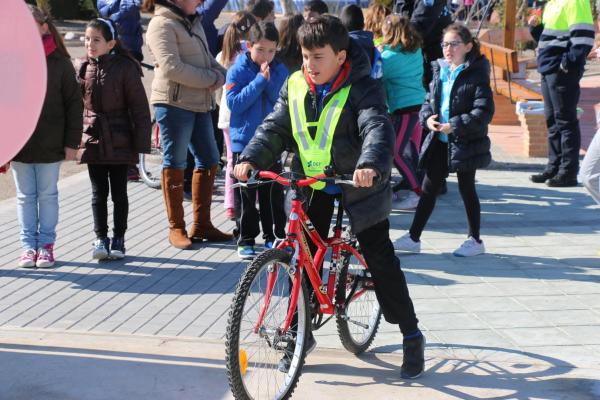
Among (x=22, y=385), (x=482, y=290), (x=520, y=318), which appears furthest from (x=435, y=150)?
(x=22, y=385)

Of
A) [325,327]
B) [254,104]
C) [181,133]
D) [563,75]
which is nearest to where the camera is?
[325,327]

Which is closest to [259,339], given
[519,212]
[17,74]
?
[17,74]

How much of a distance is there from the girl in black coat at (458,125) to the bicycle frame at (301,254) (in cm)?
240

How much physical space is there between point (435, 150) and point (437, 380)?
274cm

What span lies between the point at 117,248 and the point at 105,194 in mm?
408

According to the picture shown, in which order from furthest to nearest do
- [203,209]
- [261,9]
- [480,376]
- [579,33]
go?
[579,33] → [261,9] → [203,209] → [480,376]

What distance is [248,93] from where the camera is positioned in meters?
7.32

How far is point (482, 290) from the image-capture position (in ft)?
21.7

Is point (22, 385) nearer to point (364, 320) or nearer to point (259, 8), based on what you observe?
point (364, 320)

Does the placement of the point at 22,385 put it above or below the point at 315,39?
below

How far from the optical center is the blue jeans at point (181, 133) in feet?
24.7

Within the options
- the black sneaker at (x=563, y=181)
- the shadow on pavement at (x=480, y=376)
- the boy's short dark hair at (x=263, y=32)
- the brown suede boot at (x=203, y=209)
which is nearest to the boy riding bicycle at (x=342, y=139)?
the shadow on pavement at (x=480, y=376)

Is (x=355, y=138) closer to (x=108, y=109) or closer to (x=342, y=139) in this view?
(x=342, y=139)

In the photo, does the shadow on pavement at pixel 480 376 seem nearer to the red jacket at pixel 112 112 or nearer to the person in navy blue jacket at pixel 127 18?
the red jacket at pixel 112 112
